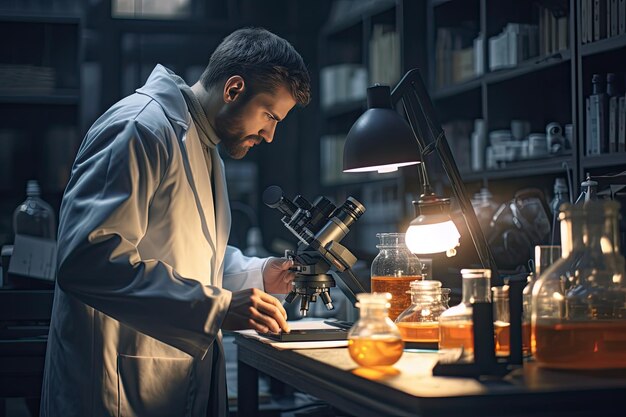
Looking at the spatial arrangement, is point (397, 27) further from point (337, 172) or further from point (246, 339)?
point (246, 339)

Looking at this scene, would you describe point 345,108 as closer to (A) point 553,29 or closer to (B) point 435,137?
(A) point 553,29

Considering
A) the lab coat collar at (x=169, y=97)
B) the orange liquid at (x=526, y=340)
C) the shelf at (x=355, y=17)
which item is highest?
the shelf at (x=355, y=17)

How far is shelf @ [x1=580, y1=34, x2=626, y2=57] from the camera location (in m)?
2.91

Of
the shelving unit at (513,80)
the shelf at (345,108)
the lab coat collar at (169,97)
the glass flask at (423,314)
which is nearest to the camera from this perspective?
the glass flask at (423,314)

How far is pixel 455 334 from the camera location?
1416 mm

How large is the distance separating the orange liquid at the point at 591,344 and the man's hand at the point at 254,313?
1.80 feet

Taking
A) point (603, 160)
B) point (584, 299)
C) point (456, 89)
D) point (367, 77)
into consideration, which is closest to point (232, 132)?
point (584, 299)

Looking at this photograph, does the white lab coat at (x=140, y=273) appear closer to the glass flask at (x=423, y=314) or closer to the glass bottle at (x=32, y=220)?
A: the glass flask at (x=423, y=314)

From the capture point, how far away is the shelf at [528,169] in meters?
3.22

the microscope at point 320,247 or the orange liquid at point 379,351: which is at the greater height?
the microscope at point 320,247

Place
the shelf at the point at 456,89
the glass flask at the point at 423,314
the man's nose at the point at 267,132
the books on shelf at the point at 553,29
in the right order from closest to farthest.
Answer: the glass flask at the point at 423,314, the man's nose at the point at 267,132, the books on shelf at the point at 553,29, the shelf at the point at 456,89

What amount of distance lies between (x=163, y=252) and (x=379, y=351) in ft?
2.29

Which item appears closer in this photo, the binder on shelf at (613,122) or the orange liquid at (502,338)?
the orange liquid at (502,338)

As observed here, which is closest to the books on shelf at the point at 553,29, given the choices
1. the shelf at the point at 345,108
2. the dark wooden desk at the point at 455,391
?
the shelf at the point at 345,108
